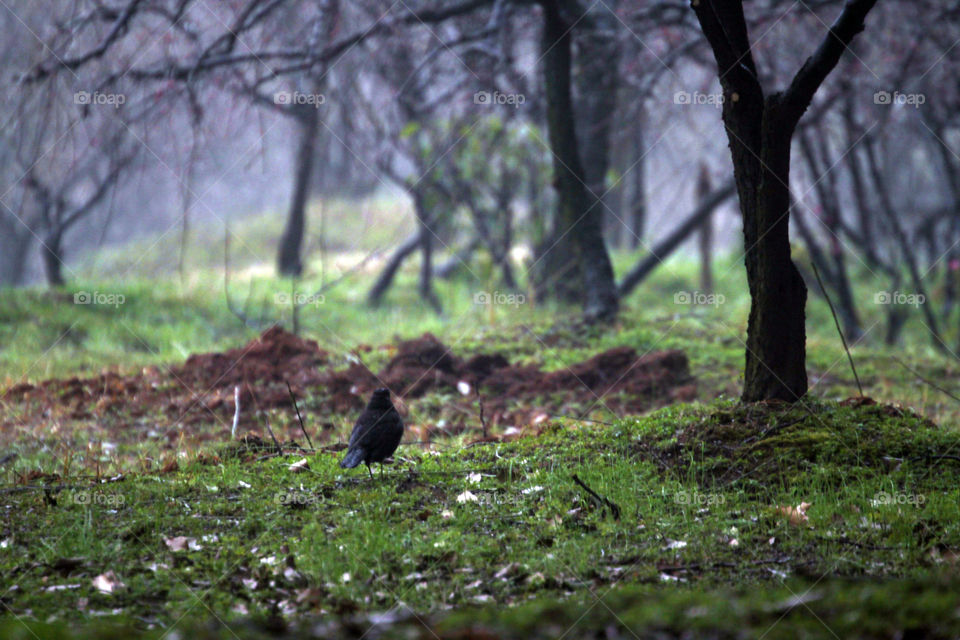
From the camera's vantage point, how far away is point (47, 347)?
909cm

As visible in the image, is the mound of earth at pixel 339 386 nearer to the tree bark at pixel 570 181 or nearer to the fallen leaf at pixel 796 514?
the tree bark at pixel 570 181

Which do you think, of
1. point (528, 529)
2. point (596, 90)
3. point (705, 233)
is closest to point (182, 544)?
point (528, 529)

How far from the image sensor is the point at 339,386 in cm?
707

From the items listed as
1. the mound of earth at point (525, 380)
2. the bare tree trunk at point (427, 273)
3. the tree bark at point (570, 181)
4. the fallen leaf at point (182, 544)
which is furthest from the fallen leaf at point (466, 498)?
the bare tree trunk at point (427, 273)

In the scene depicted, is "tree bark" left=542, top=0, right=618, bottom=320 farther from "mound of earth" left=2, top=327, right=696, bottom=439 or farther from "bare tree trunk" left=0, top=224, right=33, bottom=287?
"bare tree trunk" left=0, top=224, right=33, bottom=287

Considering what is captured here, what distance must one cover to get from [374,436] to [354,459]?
0.46ft

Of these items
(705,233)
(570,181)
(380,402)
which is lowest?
(380,402)

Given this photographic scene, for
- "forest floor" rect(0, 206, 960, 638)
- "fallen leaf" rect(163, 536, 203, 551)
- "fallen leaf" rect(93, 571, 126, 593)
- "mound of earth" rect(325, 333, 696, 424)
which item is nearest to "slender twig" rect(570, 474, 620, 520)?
"forest floor" rect(0, 206, 960, 638)

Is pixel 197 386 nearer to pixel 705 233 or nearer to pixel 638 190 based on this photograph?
pixel 705 233

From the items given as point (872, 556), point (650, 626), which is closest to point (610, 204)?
point (872, 556)

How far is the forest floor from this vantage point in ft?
8.61

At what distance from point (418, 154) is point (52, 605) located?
9058mm

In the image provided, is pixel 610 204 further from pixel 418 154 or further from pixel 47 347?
pixel 47 347

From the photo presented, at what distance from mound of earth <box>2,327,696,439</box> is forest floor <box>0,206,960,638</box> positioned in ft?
0.09
